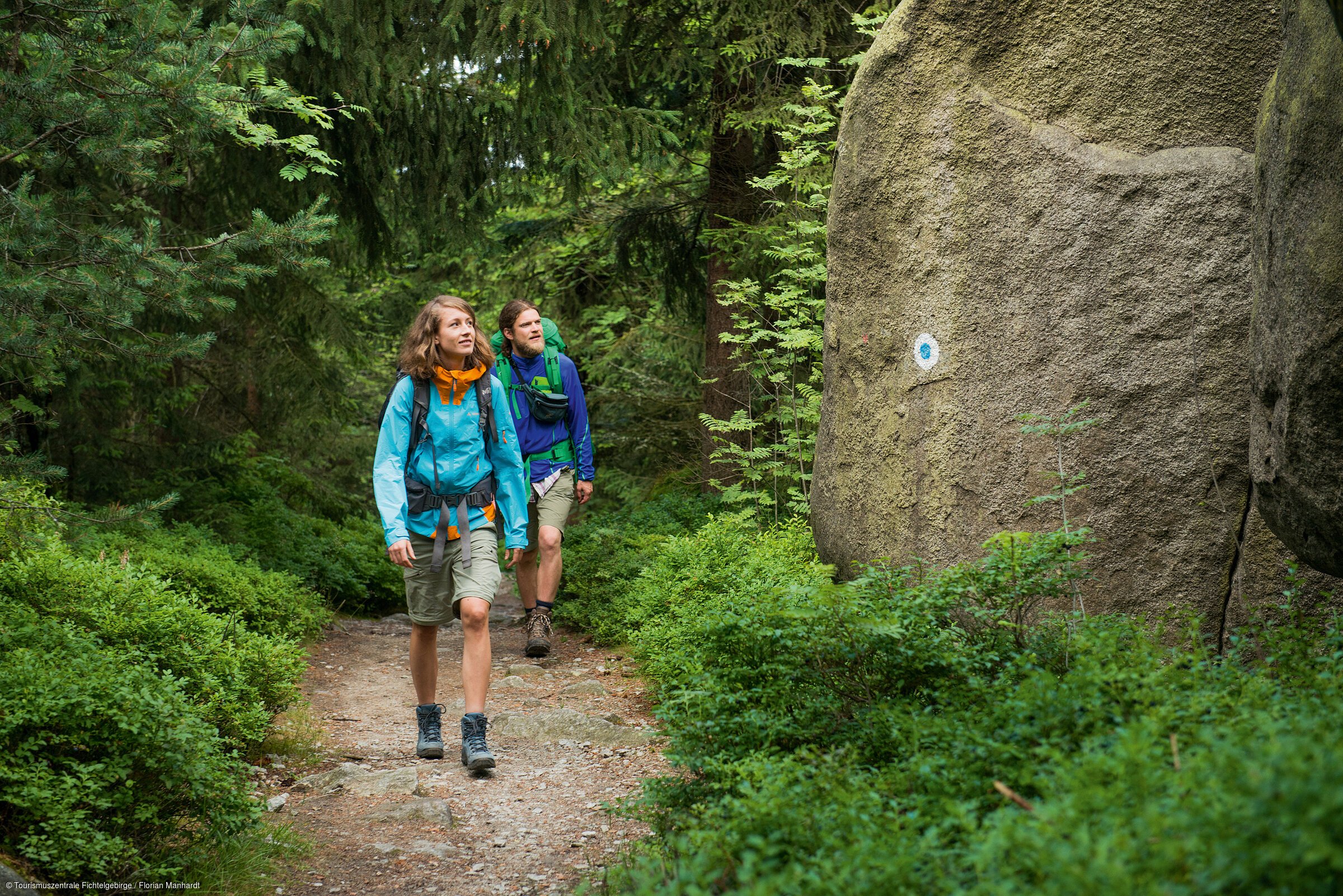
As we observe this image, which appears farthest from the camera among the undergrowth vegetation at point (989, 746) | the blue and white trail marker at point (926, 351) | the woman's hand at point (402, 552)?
the blue and white trail marker at point (926, 351)

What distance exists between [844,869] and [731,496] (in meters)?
5.65

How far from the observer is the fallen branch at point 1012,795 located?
2439 mm

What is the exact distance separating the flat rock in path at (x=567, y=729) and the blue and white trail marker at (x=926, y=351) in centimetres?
250

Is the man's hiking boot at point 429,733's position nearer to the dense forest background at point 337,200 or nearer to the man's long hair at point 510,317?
the dense forest background at point 337,200

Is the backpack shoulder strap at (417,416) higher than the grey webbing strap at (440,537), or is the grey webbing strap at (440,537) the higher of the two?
the backpack shoulder strap at (417,416)

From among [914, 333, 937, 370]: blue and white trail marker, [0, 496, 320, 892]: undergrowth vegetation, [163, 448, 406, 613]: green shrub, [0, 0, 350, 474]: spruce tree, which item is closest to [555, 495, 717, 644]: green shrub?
[163, 448, 406, 613]: green shrub

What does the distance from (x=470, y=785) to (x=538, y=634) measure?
8.53 feet

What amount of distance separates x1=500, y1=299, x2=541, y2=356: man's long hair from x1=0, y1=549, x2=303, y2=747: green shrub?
2643 millimetres

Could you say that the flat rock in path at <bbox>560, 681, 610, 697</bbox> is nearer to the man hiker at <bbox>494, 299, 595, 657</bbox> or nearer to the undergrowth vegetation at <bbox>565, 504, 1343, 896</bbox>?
the man hiker at <bbox>494, 299, 595, 657</bbox>

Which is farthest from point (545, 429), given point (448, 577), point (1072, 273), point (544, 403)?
point (1072, 273)

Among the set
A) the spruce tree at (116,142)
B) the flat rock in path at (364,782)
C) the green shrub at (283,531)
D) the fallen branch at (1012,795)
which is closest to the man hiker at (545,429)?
the spruce tree at (116,142)

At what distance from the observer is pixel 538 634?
7.43 metres

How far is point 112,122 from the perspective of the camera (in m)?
5.16

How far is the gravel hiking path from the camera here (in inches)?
156
